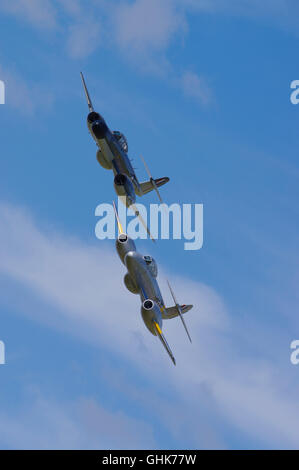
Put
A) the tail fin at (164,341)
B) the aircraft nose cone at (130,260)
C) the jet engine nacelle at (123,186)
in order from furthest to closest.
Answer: the jet engine nacelle at (123,186)
the aircraft nose cone at (130,260)
the tail fin at (164,341)

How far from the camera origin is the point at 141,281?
334ft

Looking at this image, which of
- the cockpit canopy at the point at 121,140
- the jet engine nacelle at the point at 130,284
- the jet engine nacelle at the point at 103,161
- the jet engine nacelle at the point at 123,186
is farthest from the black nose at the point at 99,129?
the jet engine nacelle at the point at 130,284

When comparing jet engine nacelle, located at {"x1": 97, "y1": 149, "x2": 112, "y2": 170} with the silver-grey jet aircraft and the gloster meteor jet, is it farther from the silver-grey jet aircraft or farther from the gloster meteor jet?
the silver-grey jet aircraft

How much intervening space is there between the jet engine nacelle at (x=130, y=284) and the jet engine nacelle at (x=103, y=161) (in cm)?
1705

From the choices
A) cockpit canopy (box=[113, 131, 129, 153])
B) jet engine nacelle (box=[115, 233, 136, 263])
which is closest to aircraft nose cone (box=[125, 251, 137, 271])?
jet engine nacelle (box=[115, 233, 136, 263])

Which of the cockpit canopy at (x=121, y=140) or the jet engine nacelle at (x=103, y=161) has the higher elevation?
the cockpit canopy at (x=121, y=140)

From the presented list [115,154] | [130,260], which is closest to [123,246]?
[130,260]

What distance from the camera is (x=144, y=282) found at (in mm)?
101812

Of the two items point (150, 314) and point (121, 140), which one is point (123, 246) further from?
point (121, 140)

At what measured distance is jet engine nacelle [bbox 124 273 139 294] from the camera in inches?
4016

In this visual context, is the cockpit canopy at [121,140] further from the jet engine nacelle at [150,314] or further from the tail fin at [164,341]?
the tail fin at [164,341]

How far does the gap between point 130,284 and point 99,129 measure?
20.7 m

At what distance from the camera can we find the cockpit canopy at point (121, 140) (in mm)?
112500
